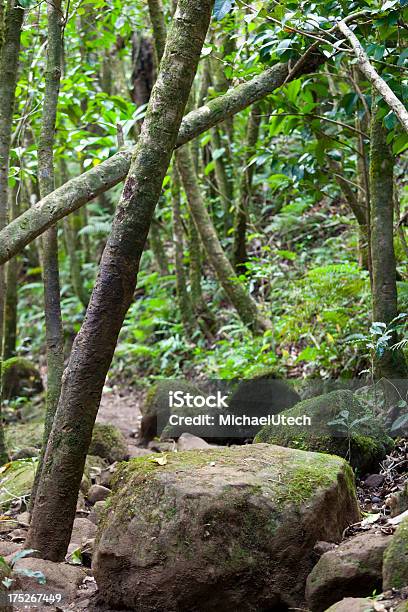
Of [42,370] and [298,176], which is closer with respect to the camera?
[298,176]

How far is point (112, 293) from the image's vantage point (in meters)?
3.29

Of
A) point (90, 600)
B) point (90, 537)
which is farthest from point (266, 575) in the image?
point (90, 537)

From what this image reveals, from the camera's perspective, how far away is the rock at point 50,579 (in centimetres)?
328

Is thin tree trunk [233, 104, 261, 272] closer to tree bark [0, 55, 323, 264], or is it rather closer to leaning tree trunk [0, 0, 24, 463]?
tree bark [0, 55, 323, 264]

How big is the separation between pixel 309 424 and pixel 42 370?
29.1ft

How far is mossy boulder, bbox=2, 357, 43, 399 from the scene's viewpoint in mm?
9844

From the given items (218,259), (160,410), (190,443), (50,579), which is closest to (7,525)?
(50,579)

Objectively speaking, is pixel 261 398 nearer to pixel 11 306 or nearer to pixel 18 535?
pixel 18 535

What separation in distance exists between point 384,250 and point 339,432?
4.44ft

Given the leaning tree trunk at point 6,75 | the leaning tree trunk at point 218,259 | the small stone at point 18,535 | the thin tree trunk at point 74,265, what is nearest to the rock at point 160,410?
the leaning tree trunk at point 218,259

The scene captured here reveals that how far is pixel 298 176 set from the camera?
600 centimetres

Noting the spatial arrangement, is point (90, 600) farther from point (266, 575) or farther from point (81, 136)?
point (81, 136)

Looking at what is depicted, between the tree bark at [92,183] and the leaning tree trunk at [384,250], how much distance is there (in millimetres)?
1015

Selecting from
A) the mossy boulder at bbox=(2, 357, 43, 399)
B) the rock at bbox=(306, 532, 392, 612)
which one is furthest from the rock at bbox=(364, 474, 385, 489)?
the mossy boulder at bbox=(2, 357, 43, 399)
